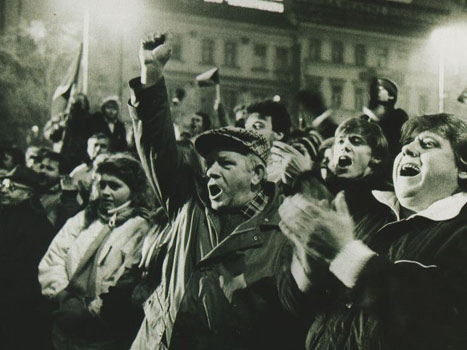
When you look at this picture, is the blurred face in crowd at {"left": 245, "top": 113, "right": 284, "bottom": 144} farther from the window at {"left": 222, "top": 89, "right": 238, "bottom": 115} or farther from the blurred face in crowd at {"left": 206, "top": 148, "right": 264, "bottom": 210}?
the window at {"left": 222, "top": 89, "right": 238, "bottom": 115}

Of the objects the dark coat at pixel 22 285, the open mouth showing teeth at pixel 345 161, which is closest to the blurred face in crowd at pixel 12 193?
the dark coat at pixel 22 285

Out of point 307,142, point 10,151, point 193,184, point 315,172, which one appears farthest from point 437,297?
point 10,151

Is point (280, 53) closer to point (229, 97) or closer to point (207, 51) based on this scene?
point (207, 51)

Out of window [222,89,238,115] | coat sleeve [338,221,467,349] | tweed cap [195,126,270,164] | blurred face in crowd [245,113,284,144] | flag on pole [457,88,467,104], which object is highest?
window [222,89,238,115]

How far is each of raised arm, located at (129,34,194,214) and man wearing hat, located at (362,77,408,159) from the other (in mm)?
1789

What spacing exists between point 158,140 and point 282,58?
406 inches

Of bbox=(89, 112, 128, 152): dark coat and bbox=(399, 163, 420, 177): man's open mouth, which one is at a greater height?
bbox=(89, 112, 128, 152): dark coat

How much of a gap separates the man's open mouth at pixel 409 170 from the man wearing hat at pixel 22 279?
13.0ft

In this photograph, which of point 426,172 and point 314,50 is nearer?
point 426,172

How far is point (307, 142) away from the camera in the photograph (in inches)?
187

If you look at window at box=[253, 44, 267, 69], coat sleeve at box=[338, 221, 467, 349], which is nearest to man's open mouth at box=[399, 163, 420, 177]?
coat sleeve at box=[338, 221, 467, 349]

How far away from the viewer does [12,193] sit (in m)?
6.12

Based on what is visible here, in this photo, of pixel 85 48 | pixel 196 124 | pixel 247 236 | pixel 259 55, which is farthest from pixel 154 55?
pixel 259 55

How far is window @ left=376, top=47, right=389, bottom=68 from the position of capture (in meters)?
8.05
